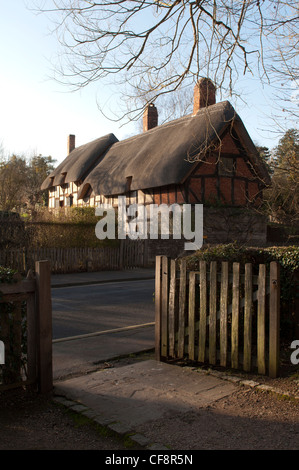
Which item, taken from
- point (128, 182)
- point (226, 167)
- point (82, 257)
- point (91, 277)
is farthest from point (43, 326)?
point (128, 182)

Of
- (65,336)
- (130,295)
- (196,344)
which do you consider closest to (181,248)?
(130,295)

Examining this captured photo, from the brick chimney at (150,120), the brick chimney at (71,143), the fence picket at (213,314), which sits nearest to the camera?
the fence picket at (213,314)

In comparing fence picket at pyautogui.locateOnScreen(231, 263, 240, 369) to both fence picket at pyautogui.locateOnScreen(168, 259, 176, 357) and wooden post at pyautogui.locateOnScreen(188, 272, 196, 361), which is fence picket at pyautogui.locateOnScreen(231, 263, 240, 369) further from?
fence picket at pyautogui.locateOnScreen(168, 259, 176, 357)

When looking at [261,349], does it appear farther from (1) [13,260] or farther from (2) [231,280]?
(1) [13,260]

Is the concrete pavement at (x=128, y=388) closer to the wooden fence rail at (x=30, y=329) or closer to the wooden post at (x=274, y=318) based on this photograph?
the wooden fence rail at (x=30, y=329)

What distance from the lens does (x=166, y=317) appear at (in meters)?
5.47

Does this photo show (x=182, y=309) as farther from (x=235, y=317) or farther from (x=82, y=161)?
(x=82, y=161)

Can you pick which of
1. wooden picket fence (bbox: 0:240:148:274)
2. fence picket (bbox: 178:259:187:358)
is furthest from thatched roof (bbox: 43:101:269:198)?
fence picket (bbox: 178:259:187:358)

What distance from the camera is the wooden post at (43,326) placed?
4.40 metres

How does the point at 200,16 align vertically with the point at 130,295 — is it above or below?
above

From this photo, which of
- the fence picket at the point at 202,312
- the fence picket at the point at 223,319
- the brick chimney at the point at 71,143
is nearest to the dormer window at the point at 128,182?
the brick chimney at the point at 71,143

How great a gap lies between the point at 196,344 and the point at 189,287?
799 mm

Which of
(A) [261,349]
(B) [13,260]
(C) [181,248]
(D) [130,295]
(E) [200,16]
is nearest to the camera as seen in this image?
(A) [261,349]

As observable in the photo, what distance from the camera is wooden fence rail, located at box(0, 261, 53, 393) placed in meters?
4.25
